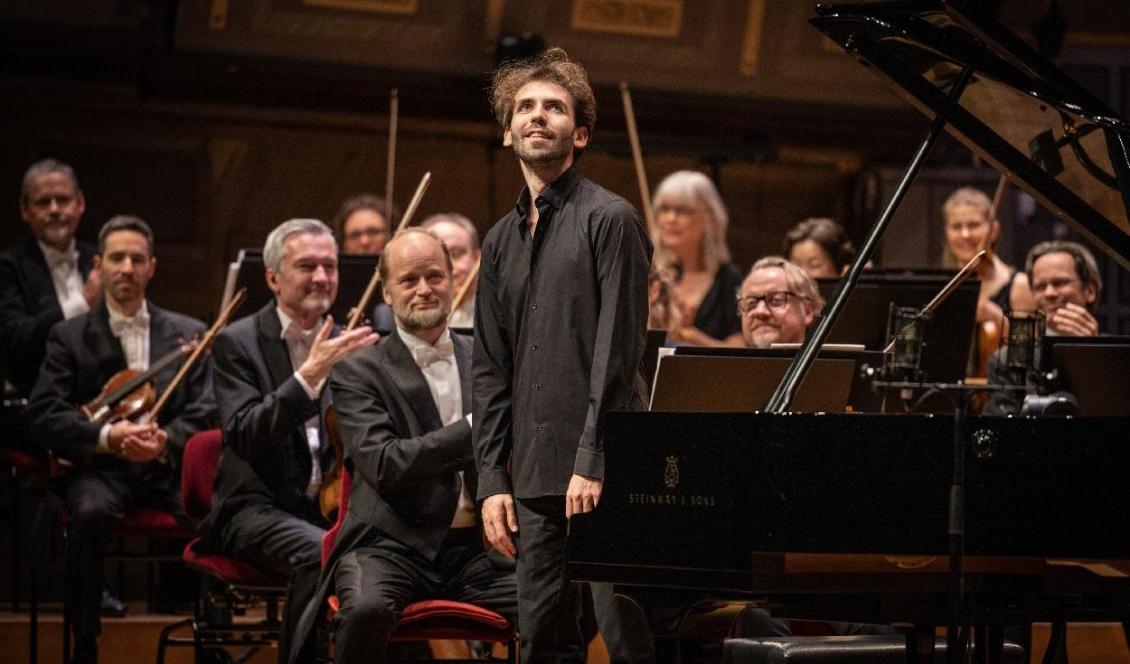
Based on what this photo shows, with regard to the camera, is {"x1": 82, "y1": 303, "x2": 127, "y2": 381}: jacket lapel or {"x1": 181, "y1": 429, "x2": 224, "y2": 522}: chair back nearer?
{"x1": 181, "y1": 429, "x2": 224, "y2": 522}: chair back

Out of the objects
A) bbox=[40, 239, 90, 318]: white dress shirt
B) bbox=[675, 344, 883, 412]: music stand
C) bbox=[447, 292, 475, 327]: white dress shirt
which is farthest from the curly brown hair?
bbox=[40, 239, 90, 318]: white dress shirt

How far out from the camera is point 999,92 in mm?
2754

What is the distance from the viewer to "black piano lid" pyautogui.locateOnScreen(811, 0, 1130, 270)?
8.48 ft

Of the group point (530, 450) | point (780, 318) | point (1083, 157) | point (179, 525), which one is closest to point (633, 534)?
point (530, 450)

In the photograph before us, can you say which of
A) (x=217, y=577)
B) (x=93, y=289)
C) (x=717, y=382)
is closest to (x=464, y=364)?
(x=717, y=382)

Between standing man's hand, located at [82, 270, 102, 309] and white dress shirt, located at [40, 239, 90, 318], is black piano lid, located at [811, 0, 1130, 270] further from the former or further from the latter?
white dress shirt, located at [40, 239, 90, 318]

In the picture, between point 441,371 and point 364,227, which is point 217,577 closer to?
point 441,371

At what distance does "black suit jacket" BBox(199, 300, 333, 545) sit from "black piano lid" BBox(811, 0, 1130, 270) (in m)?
1.80

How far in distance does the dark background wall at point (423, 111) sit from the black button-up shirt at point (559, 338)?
2.89m

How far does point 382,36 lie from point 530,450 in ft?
12.5

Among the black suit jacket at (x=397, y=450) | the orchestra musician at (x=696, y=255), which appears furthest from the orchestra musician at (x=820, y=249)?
the black suit jacket at (x=397, y=450)

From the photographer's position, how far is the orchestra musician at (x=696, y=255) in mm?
5246

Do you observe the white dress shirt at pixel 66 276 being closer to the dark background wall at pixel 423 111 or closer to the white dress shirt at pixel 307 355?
the dark background wall at pixel 423 111

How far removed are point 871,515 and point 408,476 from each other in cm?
126
